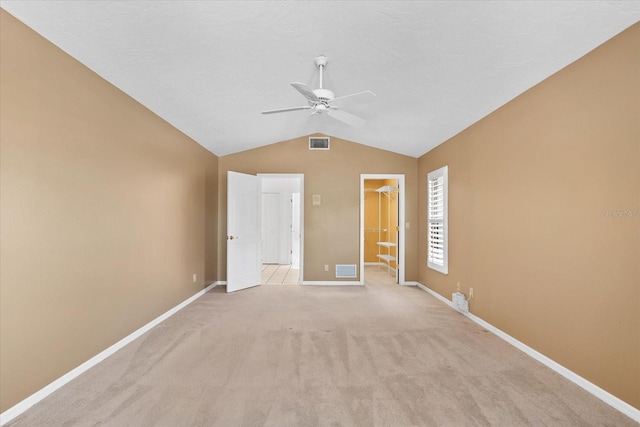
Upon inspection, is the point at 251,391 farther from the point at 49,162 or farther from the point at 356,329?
the point at 49,162

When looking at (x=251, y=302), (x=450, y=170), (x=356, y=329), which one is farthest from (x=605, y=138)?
(x=251, y=302)

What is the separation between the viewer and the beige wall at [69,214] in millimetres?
1800

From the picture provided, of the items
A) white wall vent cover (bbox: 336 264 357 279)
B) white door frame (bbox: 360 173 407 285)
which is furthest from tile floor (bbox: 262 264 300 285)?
white door frame (bbox: 360 173 407 285)

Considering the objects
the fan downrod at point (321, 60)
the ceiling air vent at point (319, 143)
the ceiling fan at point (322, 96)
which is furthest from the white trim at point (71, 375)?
the ceiling air vent at point (319, 143)

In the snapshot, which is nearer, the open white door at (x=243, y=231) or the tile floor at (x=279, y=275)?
the open white door at (x=243, y=231)

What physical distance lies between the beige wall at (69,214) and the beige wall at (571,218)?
3.94 metres

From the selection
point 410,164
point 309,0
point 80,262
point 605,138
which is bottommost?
point 80,262

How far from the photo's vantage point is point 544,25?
188 centimetres

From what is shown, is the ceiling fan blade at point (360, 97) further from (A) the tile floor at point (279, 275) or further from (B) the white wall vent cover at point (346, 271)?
(A) the tile floor at point (279, 275)

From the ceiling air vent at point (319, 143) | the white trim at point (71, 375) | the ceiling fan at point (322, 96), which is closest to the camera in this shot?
the white trim at point (71, 375)

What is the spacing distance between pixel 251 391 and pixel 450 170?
12.5 ft

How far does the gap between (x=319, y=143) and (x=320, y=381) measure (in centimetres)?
421

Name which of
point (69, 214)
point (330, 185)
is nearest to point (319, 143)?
point (330, 185)

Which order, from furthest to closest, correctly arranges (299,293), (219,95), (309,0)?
(299,293) < (219,95) < (309,0)
